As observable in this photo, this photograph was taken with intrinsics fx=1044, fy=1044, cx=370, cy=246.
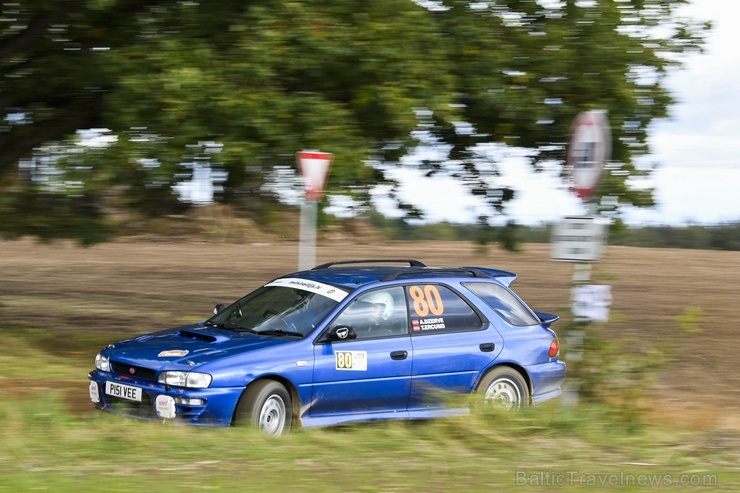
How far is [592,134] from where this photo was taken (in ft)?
28.8

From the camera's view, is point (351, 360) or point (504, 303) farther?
point (504, 303)

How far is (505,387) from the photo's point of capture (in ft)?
31.8

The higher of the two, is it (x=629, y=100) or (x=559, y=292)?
(x=629, y=100)

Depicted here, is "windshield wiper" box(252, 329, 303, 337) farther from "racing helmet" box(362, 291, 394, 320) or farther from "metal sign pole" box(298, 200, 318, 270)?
"metal sign pole" box(298, 200, 318, 270)

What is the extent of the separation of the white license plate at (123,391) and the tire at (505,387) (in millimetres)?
3016

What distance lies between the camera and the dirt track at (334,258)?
46.1 feet

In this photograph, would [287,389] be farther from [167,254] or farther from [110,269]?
[167,254]

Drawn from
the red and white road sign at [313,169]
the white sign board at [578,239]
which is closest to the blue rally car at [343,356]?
the white sign board at [578,239]

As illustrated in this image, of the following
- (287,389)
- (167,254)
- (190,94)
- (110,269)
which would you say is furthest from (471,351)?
(167,254)

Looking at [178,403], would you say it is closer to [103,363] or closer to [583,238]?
[103,363]

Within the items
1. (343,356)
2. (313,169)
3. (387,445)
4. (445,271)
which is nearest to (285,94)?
(313,169)

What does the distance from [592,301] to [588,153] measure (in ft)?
4.12

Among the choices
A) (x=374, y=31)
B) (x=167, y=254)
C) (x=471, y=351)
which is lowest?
(x=167, y=254)

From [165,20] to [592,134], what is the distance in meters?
6.60
